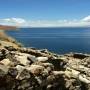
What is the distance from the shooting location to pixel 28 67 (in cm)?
2422

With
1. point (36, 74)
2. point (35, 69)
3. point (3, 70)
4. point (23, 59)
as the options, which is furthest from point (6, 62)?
point (36, 74)

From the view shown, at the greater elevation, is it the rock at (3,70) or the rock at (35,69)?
the rock at (3,70)

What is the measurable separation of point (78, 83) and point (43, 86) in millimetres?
3781

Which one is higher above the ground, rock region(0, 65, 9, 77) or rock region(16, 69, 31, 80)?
rock region(0, 65, 9, 77)

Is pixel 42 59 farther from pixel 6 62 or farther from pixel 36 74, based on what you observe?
pixel 6 62

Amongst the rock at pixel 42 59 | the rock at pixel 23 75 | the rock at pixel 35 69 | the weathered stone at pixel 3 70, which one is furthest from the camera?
the rock at pixel 42 59

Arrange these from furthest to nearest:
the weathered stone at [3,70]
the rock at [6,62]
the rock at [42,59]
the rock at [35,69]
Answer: the rock at [42,59], the rock at [35,69], the rock at [6,62], the weathered stone at [3,70]

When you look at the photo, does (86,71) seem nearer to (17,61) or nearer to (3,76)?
(17,61)

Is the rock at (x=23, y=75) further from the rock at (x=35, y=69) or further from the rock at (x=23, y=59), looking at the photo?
the rock at (x=23, y=59)

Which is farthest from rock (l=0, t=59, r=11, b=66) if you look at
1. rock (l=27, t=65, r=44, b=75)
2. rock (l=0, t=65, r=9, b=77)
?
rock (l=27, t=65, r=44, b=75)

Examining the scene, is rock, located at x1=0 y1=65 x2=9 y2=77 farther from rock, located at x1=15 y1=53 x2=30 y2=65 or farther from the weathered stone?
rock, located at x1=15 y1=53 x2=30 y2=65

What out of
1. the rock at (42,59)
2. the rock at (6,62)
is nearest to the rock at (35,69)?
the rock at (6,62)

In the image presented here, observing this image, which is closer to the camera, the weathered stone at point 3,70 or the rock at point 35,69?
the weathered stone at point 3,70

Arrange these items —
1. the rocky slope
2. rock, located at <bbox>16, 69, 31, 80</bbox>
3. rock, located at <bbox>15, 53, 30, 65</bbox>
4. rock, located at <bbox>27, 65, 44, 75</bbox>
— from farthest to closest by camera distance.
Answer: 1. rock, located at <bbox>15, 53, 30, 65</bbox>
2. rock, located at <bbox>27, 65, 44, 75</bbox>
3. rock, located at <bbox>16, 69, 31, 80</bbox>
4. the rocky slope
